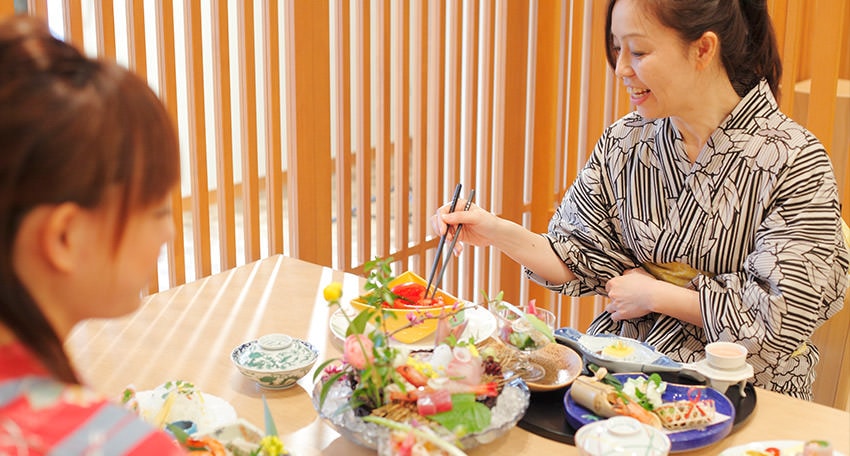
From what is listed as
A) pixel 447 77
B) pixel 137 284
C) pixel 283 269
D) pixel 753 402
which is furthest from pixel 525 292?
pixel 137 284

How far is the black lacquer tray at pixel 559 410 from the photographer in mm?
1307

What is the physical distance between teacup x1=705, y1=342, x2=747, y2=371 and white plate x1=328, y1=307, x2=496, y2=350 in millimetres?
396

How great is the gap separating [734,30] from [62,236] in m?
1.39

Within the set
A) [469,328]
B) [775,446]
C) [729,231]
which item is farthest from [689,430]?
[729,231]

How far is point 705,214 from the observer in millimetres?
1808

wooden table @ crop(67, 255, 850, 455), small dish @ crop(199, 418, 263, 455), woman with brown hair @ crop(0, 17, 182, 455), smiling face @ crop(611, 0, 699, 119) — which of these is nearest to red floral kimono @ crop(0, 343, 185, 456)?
woman with brown hair @ crop(0, 17, 182, 455)

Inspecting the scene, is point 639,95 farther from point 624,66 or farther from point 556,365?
point 556,365

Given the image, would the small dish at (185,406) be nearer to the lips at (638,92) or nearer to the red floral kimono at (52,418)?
the red floral kimono at (52,418)

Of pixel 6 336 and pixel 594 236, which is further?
pixel 594 236

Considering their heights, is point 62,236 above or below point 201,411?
→ above

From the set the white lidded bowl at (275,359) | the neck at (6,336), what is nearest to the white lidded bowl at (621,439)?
the white lidded bowl at (275,359)

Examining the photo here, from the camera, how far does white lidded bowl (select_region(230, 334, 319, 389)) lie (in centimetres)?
142

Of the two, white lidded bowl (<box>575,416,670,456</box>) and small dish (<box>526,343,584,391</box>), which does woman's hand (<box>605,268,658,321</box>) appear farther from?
white lidded bowl (<box>575,416,670,456</box>)

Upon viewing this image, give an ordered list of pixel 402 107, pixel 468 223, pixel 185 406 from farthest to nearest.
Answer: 1. pixel 402 107
2. pixel 468 223
3. pixel 185 406
